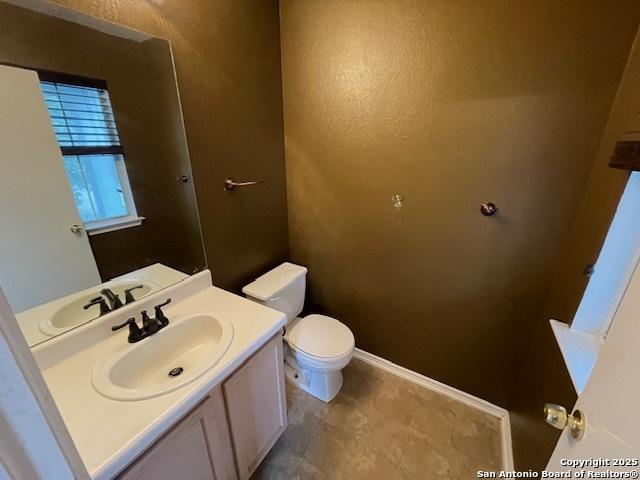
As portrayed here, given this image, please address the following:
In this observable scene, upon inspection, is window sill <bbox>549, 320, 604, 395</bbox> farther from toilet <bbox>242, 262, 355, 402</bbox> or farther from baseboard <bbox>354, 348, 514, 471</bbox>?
toilet <bbox>242, 262, 355, 402</bbox>

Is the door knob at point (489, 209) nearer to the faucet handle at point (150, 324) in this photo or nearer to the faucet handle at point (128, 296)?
the faucet handle at point (150, 324)

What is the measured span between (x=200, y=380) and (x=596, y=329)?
4.83ft

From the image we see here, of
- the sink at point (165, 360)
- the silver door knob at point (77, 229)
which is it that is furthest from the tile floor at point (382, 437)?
the silver door knob at point (77, 229)

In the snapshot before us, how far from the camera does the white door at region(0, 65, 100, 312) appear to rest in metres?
0.81

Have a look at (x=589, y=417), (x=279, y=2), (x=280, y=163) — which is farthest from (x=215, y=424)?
(x=279, y=2)

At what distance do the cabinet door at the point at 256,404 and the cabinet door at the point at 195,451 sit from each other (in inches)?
1.7

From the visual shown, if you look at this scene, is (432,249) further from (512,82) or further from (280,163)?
(280,163)

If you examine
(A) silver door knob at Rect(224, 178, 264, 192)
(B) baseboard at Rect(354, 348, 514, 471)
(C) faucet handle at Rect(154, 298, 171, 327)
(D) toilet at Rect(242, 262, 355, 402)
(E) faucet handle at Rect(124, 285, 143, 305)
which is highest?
(A) silver door knob at Rect(224, 178, 264, 192)

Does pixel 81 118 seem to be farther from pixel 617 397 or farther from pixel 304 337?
pixel 617 397

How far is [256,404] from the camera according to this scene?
1.16 m

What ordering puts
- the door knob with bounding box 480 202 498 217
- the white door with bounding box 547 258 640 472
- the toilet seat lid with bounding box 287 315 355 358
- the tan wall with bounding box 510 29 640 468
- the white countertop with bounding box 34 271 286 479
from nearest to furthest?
the white door with bounding box 547 258 640 472 → the white countertop with bounding box 34 271 286 479 → the tan wall with bounding box 510 29 640 468 → the door knob with bounding box 480 202 498 217 → the toilet seat lid with bounding box 287 315 355 358

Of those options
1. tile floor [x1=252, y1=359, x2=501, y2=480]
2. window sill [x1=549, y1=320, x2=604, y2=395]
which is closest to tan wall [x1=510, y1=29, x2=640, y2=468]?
window sill [x1=549, y1=320, x2=604, y2=395]

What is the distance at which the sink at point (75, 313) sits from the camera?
0.95m

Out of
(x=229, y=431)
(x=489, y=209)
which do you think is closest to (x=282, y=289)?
(x=229, y=431)
